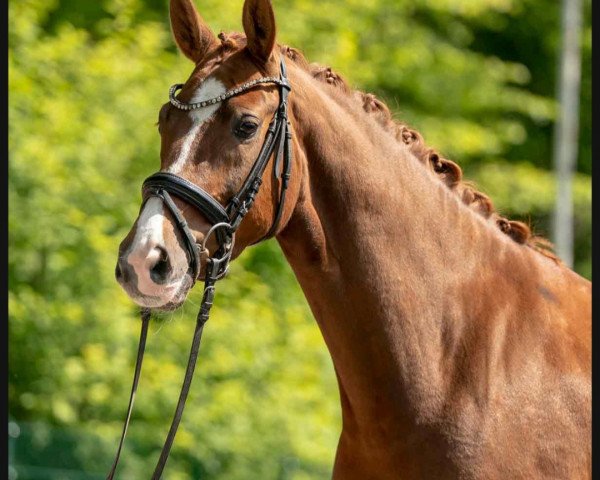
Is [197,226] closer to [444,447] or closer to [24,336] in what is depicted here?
[444,447]

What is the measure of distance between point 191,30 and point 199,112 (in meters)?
0.54

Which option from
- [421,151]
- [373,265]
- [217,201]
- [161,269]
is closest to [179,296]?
[161,269]

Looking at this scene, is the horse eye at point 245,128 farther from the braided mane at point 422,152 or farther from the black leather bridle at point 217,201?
the braided mane at point 422,152

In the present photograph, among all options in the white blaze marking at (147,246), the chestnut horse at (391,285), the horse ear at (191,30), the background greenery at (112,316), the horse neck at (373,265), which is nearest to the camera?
the white blaze marking at (147,246)

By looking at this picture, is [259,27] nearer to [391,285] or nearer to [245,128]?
[245,128]

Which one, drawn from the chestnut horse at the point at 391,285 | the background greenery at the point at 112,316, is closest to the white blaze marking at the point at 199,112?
the chestnut horse at the point at 391,285

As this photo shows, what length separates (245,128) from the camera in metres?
3.97

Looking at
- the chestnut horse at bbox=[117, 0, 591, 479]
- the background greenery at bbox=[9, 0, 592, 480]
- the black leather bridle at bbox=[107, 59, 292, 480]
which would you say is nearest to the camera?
the black leather bridle at bbox=[107, 59, 292, 480]

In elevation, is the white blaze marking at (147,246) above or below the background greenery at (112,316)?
below

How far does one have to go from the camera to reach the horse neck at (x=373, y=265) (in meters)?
4.07

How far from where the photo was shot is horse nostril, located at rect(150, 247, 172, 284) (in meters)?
3.72

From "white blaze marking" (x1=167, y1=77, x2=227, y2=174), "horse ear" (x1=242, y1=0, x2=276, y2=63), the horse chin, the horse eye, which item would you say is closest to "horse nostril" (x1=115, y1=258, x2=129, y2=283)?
the horse chin

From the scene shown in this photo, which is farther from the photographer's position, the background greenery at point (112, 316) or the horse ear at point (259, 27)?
the background greenery at point (112, 316)

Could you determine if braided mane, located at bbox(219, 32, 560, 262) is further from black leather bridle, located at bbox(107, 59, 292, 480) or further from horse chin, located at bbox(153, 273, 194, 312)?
horse chin, located at bbox(153, 273, 194, 312)
